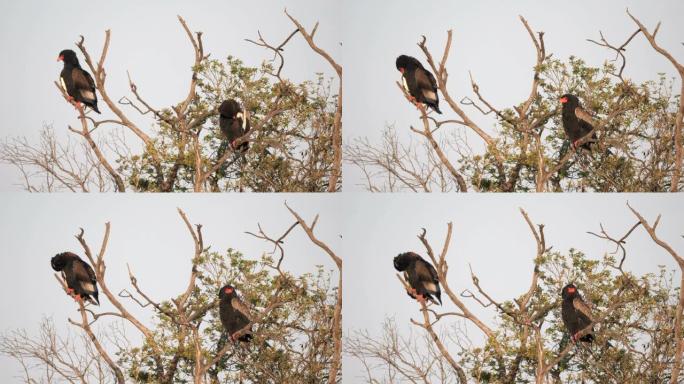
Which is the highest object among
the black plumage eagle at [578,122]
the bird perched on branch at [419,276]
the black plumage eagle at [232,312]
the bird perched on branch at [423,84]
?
the bird perched on branch at [423,84]

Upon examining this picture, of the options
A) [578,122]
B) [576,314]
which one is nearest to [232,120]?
[578,122]

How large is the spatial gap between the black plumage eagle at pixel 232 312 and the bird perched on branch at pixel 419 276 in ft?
1.77

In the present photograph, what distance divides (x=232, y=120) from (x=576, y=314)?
1288mm

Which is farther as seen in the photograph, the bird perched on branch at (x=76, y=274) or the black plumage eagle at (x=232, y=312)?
the black plumage eagle at (x=232, y=312)

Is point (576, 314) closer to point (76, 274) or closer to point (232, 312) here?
point (232, 312)

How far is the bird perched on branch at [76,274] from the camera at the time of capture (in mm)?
2672

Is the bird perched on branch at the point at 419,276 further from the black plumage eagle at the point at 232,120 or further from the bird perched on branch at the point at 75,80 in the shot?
the bird perched on branch at the point at 75,80

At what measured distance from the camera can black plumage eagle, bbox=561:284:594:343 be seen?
9.01 feet

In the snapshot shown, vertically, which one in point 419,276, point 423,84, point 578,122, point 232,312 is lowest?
point 232,312

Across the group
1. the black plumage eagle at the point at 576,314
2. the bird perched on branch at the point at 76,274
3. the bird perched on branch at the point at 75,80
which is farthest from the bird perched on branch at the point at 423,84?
the bird perched on branch at the point at 76,274

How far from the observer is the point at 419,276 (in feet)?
9.43

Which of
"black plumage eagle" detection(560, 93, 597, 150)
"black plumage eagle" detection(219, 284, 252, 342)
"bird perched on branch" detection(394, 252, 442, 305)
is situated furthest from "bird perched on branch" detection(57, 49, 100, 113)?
"black plumage eagle" detection(560, 93, 597, 150)

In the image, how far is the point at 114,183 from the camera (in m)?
2.71

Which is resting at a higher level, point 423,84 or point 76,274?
point 423,84
